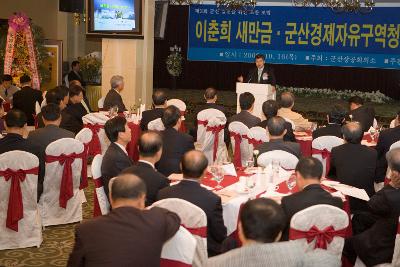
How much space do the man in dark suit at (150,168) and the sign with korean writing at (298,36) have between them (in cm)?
1163

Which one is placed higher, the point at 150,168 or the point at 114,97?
the point at 114,97

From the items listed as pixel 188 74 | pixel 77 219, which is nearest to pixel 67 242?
pixel 77 219

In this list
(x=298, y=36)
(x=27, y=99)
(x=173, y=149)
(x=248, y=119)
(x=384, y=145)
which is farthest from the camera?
(x=298, y=36)

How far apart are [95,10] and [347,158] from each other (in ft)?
21.4

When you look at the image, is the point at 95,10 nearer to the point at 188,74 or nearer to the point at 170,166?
the point at 170,166

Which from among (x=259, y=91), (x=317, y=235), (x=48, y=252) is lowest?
Result: (x=48, y=252)

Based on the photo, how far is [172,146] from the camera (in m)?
5.37

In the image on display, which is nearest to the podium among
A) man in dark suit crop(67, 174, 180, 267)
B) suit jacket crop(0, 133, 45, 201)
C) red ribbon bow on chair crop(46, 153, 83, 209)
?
red ribbon bow on chair crop(46, 153, 83, 209)

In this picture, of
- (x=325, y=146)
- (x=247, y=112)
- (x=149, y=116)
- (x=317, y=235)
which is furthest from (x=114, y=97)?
(x=317, y=235)

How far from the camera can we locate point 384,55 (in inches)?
574

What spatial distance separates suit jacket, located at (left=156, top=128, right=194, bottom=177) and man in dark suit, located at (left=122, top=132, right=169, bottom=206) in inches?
50.4

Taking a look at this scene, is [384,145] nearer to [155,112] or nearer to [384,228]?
[384,228]

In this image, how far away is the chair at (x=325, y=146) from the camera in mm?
5746

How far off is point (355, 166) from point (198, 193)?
6.58 feet
